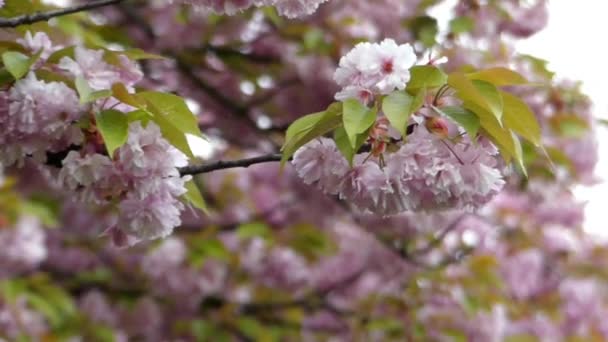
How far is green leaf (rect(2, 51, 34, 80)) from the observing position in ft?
4.20

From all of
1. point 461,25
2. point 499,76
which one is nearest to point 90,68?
point 499,76

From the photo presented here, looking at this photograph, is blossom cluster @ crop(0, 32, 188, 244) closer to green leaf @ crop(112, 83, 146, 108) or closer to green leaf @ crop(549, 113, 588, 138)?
green leaf @ crop(112, 83, 146, 108)

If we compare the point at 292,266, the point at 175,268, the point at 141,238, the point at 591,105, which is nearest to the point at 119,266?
the point at 175,268

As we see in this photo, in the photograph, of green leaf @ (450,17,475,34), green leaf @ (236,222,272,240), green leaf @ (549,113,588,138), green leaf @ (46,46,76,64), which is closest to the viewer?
green leaf @ (46,46,76,64)

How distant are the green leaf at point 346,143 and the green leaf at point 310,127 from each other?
0.06ft

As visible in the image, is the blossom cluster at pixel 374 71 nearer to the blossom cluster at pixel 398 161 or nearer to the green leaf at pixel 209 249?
the blossom cluster at pixel 398 161

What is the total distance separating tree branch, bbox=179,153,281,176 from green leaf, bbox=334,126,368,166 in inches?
5.0

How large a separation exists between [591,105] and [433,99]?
9.08ft

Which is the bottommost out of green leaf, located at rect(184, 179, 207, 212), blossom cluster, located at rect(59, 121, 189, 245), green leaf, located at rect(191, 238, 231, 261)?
green leaf, located at rect(191, 238, 231, 261)

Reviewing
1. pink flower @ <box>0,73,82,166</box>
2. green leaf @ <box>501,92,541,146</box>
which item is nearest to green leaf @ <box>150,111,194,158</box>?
pink flower @ <box>0,73,82,166</box>

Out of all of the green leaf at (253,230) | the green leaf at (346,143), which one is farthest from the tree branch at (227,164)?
the green leaf at (253,230)

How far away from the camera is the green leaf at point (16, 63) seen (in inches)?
50.4

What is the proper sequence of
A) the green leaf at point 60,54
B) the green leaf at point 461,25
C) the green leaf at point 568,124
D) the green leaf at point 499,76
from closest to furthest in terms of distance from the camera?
the green leaf at point 499,76, the green leaf at point 60,54, the green leaf at point 461,25, the green leaf at point 568,124

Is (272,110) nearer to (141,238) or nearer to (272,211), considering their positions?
(272,211)
